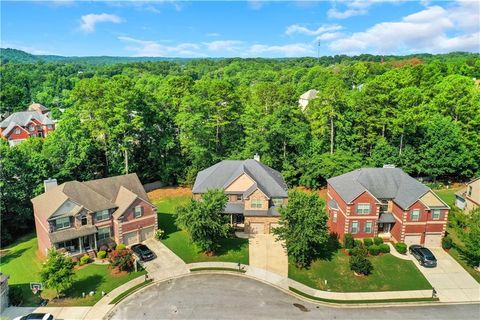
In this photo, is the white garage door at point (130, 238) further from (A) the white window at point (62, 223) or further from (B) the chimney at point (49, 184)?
(B) the chimney at point (49, 184)

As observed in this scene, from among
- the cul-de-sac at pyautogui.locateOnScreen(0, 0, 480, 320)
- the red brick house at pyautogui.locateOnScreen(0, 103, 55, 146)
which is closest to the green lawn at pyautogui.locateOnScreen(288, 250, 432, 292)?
the cul-de-sac at pyautogui.locateOnScreen(0, 0, 480, 320)

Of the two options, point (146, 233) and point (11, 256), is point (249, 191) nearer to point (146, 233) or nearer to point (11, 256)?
point (146, 233)

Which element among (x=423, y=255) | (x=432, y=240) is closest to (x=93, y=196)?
(x=423, y=255)

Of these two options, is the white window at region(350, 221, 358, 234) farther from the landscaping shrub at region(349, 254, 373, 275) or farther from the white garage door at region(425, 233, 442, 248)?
the white garage door at region(425, 233, 442, 248)

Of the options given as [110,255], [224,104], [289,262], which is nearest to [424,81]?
[224,104]

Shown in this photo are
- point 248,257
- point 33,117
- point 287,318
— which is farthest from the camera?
point 33,117

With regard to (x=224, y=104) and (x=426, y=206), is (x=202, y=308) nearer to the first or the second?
(x=426, y=206)

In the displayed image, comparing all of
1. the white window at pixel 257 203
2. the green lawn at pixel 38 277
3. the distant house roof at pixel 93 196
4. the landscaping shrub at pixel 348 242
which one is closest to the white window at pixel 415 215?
the landscaping shrub at pixel 348 242
